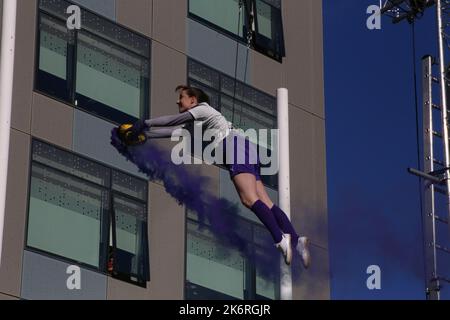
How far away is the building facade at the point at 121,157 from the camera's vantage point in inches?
853

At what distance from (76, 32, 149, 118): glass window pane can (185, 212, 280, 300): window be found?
1.85 m

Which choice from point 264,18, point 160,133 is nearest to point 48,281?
point 160,133

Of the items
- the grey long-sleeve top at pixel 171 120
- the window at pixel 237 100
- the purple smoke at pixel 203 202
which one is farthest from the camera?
the window at pixel 237 100

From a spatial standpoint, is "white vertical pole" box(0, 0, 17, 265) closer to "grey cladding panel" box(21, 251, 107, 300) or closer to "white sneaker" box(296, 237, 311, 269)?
Result: "grey cladding panel" box(21, 251, 107, 300)

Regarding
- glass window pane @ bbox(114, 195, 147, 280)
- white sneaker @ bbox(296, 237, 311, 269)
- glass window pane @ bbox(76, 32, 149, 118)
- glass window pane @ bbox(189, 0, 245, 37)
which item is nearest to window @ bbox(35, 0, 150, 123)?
glass window pane @ bbox(76, 32, 149, 118)

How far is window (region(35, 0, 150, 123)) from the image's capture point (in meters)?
22.6

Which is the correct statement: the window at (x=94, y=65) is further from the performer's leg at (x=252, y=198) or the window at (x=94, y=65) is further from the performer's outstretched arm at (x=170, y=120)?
the performer's leg at (x=252, y=198)

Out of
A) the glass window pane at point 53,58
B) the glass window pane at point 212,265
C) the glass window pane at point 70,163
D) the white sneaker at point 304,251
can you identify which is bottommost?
the white sneaker at point 304,251

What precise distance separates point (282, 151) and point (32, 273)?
139 inches

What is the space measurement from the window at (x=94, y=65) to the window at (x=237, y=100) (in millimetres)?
1105

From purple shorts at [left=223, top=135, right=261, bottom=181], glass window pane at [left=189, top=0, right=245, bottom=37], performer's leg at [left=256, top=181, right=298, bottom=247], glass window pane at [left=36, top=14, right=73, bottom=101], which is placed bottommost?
performer's leg at [left=256, top=181, right=298, bottom=247]

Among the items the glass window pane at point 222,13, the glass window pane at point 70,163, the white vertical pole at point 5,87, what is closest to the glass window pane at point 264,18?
the glass window pane at point 222,13

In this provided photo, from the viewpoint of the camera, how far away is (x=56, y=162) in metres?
22.2

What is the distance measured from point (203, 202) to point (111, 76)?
7.23ft
